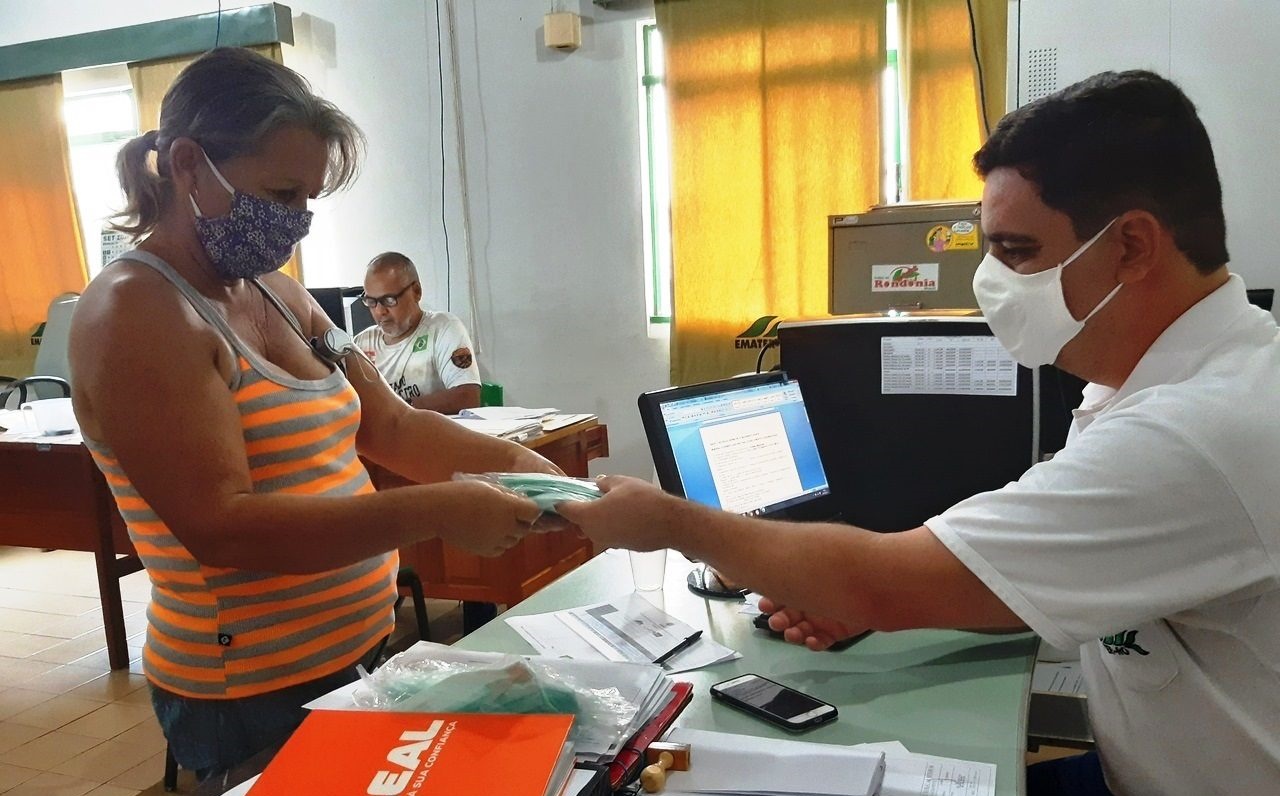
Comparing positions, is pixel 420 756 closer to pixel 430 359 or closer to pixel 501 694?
pixel 501 694

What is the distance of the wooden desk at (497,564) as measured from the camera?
113 inches

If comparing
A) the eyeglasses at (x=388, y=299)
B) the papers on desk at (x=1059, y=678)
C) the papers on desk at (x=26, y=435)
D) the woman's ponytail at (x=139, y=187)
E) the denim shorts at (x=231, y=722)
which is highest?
the woman's ponytail at (x=139, y=187)

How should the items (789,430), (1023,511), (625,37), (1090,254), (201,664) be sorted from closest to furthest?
(1023,511), (1090,254), (201,664), (789,430), (625,37)

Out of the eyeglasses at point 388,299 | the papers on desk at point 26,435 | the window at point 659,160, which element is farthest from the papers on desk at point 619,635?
the window at point 659,160

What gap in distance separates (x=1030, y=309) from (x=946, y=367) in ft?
2.18

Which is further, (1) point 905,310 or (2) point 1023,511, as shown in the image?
(1) point 905,310

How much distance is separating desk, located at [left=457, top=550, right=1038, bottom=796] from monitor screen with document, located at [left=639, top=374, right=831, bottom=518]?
22cm

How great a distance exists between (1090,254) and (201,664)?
1.25 meters

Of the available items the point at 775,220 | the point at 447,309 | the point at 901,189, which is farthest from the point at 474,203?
the point at 901,189

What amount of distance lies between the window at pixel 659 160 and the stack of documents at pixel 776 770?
3.32m

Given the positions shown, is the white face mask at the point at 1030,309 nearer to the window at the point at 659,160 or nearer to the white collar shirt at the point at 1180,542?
the white collar shirt at the point at 1180,542

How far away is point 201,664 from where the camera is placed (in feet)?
4.06

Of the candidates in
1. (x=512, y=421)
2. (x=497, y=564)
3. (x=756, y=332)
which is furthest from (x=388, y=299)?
(x=756, y=332)

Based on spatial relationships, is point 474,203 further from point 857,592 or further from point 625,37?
point 857,592
